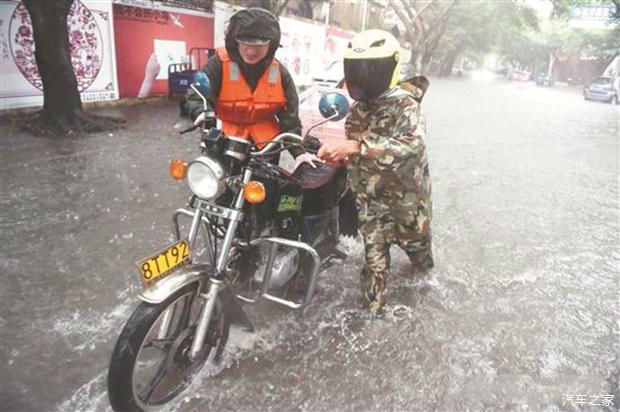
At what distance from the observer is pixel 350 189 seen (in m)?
3.24

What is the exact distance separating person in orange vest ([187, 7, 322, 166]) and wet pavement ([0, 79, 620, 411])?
1213 mm

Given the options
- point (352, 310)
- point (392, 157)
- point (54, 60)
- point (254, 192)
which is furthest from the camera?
point (54, 60)

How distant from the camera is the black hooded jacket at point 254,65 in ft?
8.49

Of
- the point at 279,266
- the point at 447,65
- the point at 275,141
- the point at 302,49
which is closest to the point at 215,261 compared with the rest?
the point at 279,266

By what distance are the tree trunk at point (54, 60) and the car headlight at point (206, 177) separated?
674 centimetres

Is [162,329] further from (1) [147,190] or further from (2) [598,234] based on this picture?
(2) [598,234]

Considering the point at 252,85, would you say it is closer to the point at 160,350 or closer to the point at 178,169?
the point at 178,169

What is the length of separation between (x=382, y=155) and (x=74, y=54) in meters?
8.92

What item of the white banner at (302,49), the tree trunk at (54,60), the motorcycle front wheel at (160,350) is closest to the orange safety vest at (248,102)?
the motorcycle front wheel at (160,350)

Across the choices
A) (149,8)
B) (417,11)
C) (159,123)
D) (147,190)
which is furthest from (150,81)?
(417,11)

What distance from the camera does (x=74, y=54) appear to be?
9.09 metres

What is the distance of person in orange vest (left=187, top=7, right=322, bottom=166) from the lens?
2.60 meters

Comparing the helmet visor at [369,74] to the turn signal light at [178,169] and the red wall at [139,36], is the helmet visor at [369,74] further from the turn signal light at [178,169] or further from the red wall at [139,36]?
the red wall at [139,36]

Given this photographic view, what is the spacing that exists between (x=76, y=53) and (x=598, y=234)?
9.55 m
